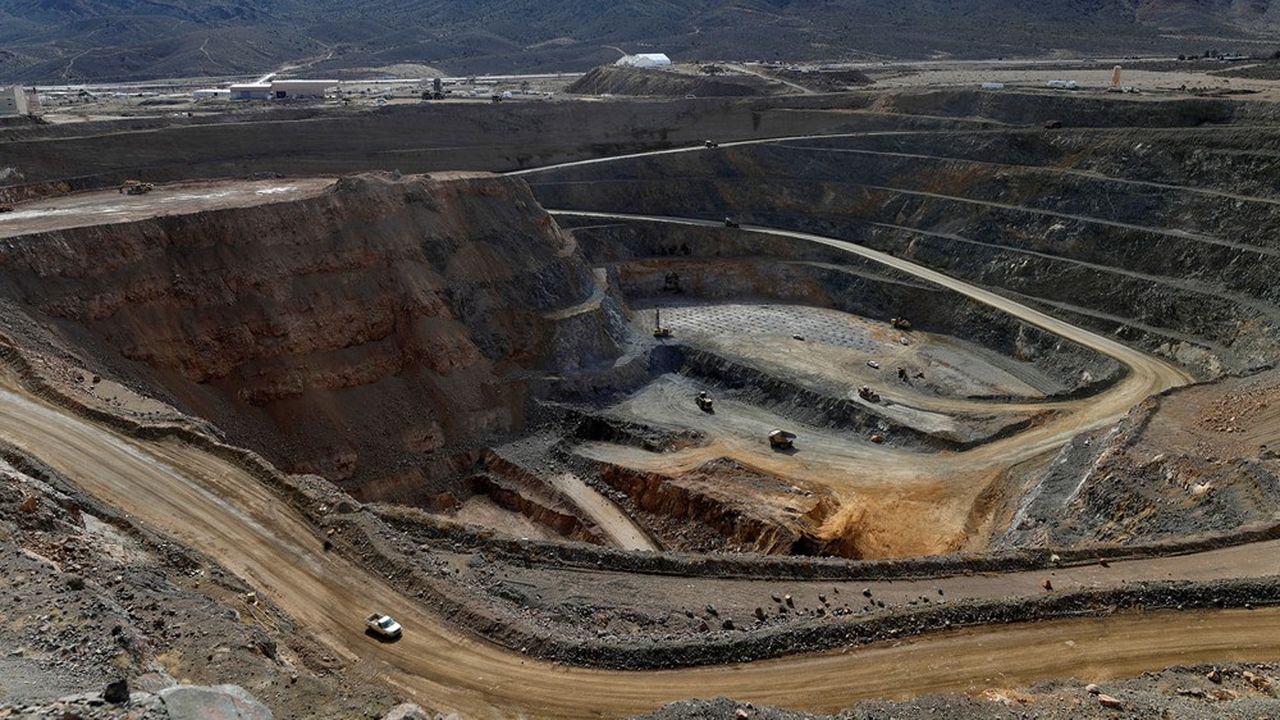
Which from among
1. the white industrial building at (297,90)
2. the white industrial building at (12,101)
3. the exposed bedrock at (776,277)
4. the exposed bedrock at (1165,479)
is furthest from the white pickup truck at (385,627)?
the white industrial building at (297,90)

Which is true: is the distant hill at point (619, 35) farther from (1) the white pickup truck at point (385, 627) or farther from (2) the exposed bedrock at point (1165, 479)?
(1) the white pickup truck at point (385, 627)

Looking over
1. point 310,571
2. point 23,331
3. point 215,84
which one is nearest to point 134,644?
point 310,571

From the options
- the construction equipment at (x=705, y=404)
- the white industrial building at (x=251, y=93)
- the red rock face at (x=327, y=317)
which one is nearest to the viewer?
the red rock face at (x=327, y=317)

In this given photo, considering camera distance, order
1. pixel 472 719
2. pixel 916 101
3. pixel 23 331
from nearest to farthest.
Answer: pixel 472 719
pixel 23 331
pixel 916 101

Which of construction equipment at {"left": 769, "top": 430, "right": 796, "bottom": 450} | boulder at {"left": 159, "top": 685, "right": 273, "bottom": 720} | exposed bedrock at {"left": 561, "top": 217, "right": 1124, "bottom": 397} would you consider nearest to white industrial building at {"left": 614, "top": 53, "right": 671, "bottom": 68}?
exposed bedrock at {"left": 561, "top": 217, "right": 1124, "bottom": 397}

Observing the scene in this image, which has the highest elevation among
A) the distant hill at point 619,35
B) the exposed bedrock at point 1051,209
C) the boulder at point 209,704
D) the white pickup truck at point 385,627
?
the distant hill at point 619,35

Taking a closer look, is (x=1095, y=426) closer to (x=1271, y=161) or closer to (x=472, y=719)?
(x=1271, y=161)

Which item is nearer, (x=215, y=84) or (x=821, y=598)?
(x=821, y=598)
